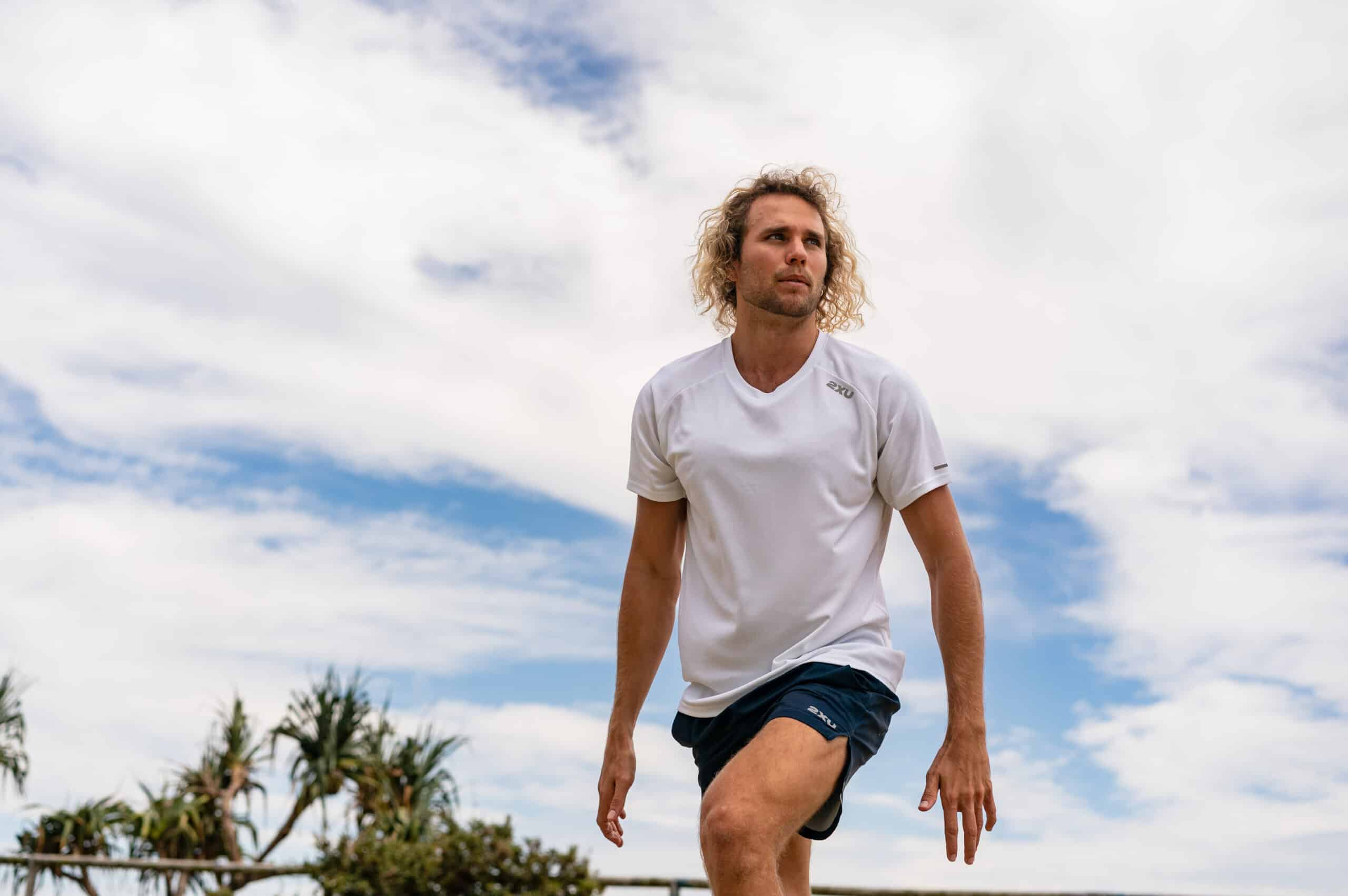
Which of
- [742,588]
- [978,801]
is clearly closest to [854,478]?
[742,588]

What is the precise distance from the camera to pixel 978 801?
321 cm

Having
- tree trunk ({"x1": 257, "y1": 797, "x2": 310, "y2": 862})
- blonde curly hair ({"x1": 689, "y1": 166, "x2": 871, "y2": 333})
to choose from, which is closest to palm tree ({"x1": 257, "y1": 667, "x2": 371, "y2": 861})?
tree trunk ({"x1": 257, "y1": 797, "x2": 310, "y2": 862})

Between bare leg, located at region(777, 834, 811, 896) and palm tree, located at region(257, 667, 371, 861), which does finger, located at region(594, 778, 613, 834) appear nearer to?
bare leg, located at region(777, 834, 811, 896)

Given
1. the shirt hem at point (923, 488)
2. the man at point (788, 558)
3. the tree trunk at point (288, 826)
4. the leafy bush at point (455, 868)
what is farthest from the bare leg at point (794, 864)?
the tree trunk at point (288, 826)

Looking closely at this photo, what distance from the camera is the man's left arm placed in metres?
3.20

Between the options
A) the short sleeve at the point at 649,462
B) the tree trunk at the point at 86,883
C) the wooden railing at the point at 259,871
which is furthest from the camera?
the tree trunk at the point at 86,883

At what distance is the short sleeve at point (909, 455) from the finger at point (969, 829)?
0.86 metres

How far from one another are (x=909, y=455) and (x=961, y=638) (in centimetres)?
54

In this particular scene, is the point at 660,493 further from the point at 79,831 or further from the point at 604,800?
the point at 79,831

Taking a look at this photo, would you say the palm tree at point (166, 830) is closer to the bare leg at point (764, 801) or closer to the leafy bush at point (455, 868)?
the leafy bush at point (455, 868)

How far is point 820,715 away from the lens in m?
3.07

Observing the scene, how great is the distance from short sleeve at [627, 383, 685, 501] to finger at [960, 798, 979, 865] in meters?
1.27

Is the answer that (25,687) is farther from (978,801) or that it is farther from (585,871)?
(978,801)

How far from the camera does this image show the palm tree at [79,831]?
1728 cm
